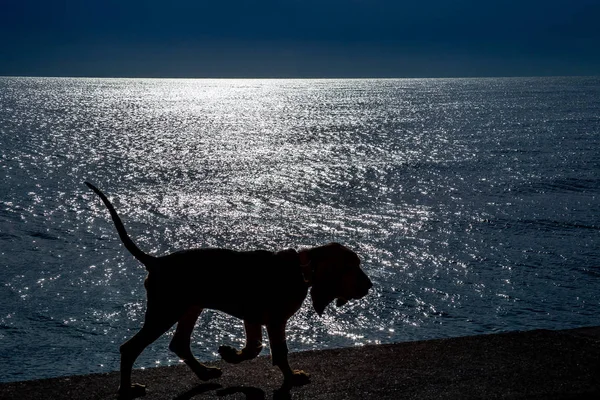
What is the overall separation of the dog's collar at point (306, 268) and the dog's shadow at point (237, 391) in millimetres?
928

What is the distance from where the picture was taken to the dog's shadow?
5.89 m

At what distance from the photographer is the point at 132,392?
588 cm

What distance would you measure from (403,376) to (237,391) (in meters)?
1.46

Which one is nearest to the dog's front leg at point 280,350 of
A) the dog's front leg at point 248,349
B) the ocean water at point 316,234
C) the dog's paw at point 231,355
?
the dog's front leg at point 248,349

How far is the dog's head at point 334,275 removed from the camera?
595cm

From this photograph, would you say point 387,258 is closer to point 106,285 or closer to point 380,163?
point 106,285

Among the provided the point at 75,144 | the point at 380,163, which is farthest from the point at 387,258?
the point at 75,144

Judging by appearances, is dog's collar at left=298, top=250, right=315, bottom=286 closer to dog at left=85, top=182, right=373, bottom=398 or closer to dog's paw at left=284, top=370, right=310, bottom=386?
dog at left=85, top=182, right=373, bottom=398

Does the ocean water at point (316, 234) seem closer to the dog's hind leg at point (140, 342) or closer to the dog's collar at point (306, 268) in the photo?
the dog's hind leg at point (140, 342)

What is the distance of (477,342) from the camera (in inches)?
295

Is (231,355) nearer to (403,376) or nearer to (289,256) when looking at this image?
(289,256)

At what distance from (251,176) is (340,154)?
1147 cm

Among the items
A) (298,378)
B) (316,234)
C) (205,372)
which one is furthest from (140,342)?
(316,234)

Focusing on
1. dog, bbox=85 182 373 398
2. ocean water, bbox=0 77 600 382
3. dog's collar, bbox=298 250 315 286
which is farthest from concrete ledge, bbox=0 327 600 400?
ocean water, bbox=0 77 600 382
